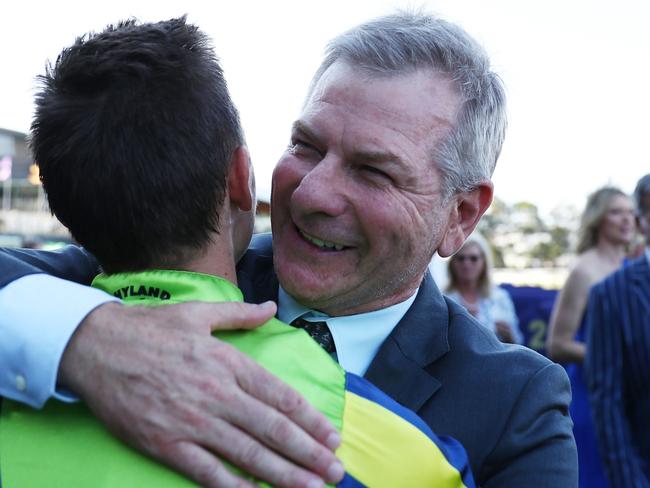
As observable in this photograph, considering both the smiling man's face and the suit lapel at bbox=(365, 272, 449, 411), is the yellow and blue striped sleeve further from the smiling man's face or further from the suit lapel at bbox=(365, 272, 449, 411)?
the smiling man's face

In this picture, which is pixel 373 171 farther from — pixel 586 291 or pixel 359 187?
pixel 586 291

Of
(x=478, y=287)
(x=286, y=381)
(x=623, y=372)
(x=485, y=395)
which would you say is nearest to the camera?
(x=286, y=381)

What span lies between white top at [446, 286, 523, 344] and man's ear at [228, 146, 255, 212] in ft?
16.2

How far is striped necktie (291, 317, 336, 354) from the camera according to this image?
196 cm

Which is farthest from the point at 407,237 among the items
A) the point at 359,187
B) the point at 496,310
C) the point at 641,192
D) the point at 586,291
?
the point at 496,310

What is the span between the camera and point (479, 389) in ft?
5.83

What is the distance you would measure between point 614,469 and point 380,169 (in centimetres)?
212

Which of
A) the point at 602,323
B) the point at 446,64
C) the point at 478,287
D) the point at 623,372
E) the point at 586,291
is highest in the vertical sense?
the point at 446,64

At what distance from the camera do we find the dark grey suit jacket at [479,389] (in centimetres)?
168

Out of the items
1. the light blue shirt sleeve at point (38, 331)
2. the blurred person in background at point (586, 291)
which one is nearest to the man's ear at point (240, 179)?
the light blue shirt sleeve at point (38, 331)

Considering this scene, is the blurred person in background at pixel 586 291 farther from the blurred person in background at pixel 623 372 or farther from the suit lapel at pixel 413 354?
the suit lapel at pixel 413 354

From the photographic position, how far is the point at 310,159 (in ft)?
6.57

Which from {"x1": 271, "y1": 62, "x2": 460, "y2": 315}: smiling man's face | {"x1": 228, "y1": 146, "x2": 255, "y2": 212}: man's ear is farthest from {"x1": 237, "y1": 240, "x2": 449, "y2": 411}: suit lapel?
{"x1": 228, "y1": 146, "x2": 255, "y2": 212}: man's ear

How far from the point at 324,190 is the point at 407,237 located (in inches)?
10.5
